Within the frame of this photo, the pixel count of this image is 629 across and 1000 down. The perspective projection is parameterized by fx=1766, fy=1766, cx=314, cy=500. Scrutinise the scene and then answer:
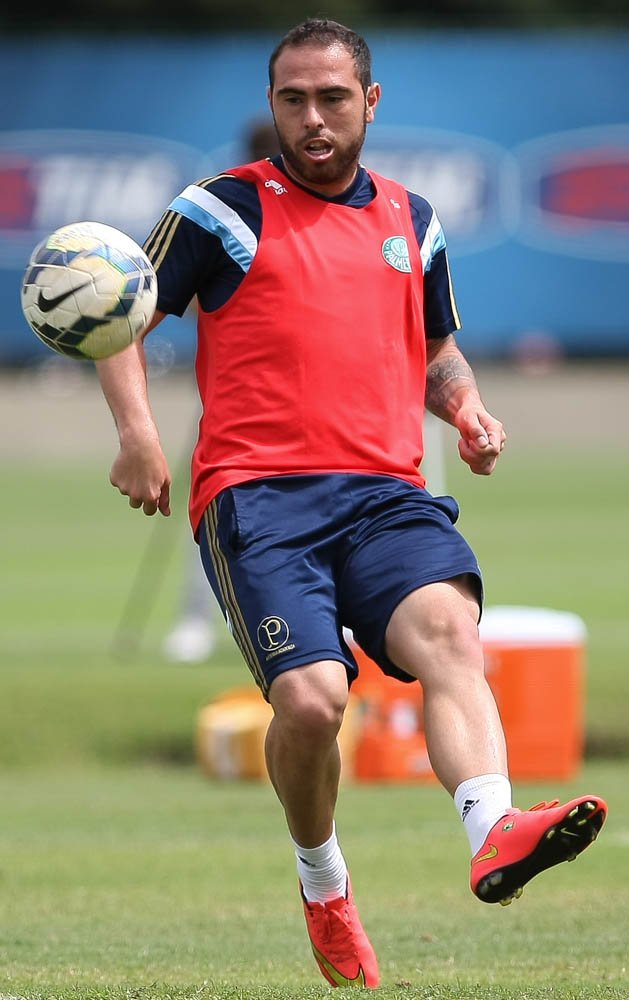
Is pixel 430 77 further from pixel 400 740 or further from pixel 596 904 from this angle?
pixel 596 904

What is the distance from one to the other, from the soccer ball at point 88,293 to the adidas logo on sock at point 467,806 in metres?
1.39

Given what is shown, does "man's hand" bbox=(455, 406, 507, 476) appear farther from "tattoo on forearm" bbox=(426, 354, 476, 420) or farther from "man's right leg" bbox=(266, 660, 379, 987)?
"man's right leg" bbox=(266, 660, 379, 987)

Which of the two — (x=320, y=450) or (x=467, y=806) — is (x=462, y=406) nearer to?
(x=320, y=450)

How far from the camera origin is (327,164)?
462 centimetres

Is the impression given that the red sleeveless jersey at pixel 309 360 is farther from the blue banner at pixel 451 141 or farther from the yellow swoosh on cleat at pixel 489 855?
the blue banner at pixel 451 141

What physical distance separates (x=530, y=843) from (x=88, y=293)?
1.66 metres

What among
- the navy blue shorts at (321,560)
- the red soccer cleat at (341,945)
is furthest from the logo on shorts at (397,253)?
the red soccer cleat at (341,945)

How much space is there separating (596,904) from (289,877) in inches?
51.0

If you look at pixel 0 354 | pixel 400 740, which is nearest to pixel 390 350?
pixel 400 740

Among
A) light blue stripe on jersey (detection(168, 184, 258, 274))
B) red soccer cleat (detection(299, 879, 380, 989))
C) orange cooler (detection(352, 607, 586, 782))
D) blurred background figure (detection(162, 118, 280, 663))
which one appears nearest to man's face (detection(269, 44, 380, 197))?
light blue stripe on jersey (detection(168, 184, 258, 274))

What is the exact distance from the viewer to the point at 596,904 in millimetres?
6078

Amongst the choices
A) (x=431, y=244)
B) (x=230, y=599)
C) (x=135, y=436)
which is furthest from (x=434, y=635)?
(x=431, y=244)

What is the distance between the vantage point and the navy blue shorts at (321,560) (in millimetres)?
4316

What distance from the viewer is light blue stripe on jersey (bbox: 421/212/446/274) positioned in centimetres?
478
